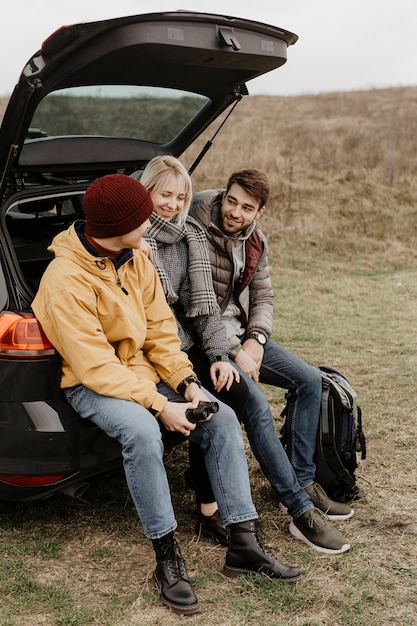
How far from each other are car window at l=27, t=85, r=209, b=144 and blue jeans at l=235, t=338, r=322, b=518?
146 cm

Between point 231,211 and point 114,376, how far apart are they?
3.59 feet

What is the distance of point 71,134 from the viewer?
3770mm

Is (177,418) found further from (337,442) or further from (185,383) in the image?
(337,442)

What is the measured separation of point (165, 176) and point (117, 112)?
1.09 m

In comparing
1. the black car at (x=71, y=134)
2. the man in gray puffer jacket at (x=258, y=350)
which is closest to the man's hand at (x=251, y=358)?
the man in gray puffer jacket at (x=258, y=350)

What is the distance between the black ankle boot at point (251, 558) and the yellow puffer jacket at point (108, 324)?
569mm

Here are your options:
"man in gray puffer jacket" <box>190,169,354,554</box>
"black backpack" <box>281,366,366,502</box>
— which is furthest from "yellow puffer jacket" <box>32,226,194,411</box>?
"black backpack" <box>281,366,366,502</box>

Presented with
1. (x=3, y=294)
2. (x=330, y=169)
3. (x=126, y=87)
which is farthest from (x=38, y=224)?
(x=330, y=169)

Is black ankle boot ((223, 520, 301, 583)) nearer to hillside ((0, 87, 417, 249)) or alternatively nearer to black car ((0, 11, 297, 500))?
black car ((0, 11, 297, 500))

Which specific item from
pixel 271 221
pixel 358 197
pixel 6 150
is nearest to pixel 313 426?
pixel 6 150

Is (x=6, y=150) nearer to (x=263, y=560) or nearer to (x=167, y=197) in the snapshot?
(x=167, y=197)

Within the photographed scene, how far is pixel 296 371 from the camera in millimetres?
3393

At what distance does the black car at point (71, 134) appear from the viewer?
8.91 ft

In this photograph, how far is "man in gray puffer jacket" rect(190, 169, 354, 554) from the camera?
3084 mm
